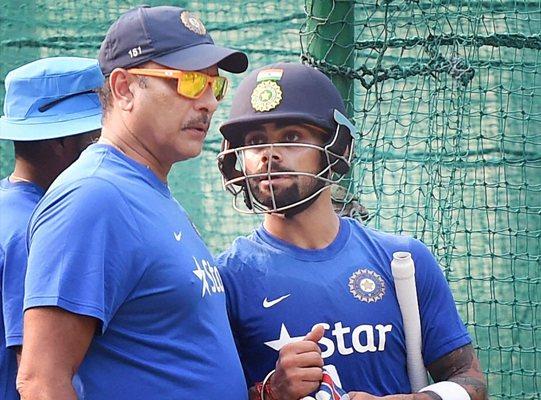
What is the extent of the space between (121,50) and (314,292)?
874mm

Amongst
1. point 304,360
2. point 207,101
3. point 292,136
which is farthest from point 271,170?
point 304,360

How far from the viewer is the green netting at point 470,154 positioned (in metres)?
5.15

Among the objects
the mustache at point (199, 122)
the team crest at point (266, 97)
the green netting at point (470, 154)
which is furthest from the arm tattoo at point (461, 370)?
the green netting at point (470, 154)

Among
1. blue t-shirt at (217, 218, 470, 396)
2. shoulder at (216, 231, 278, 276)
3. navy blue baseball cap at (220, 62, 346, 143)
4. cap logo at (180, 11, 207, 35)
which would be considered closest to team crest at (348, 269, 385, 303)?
blue t-shirt at (217, 218, 470, 396)

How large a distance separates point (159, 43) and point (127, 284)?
0.67 meters

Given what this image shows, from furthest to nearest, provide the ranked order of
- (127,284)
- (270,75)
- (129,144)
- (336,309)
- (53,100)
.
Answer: (53,100) → (270,75) → (336,309) → (129,144) → (127,284)

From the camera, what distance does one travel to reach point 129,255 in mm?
2707

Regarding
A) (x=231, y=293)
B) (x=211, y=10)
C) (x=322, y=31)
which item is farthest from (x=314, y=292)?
(x=211, y=10)

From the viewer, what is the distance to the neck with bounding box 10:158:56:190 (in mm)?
3516

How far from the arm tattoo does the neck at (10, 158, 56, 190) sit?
1.25 metres

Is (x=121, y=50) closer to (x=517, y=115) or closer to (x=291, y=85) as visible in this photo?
(x=291, y=85)

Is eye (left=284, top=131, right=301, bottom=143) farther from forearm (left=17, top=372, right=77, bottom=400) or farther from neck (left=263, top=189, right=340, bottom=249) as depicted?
forearm (left=17, top=372, right=77, bottom=400)

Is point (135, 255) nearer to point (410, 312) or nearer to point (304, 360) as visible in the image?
Result: point (304, 360)

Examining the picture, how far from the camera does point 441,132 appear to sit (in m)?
5.43
